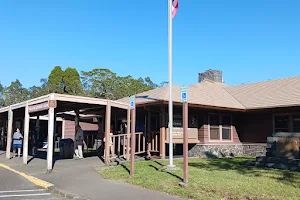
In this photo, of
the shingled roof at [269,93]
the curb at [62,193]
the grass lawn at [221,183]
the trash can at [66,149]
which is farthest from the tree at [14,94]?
the curb at [62,193]

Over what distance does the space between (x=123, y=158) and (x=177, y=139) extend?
3414mm

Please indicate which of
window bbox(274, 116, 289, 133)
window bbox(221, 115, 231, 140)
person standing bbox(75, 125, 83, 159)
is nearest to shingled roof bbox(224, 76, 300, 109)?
window bbox(274, 116, 289, 133)

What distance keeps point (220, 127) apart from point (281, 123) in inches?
135

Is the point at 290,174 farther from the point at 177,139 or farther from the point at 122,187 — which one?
the point at 177,139

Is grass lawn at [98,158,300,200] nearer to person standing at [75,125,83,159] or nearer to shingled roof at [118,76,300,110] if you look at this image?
person standing at [75,125,83,159]

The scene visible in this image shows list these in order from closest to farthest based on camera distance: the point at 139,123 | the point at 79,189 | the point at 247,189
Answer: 1. the point at 247,189
2. the point at 79,189
3. the point at 139,123

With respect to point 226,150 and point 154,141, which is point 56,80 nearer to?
point 154,141

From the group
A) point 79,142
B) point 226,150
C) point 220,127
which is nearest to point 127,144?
point 79,142

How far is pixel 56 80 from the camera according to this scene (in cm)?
5466

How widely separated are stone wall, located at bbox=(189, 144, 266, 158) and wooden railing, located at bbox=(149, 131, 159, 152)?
8.29 feet

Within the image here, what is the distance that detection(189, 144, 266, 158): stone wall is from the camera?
17.4 m

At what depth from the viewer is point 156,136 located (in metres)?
16.2

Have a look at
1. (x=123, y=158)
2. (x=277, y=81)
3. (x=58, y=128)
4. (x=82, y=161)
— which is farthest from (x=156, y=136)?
(x=58, y=128)

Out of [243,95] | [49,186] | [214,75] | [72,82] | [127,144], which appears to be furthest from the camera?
[72,82]
